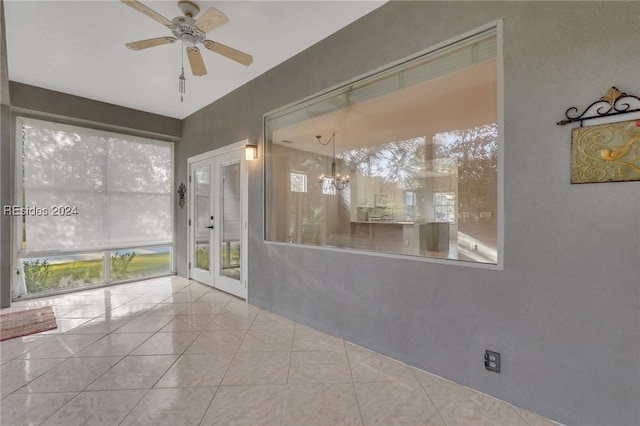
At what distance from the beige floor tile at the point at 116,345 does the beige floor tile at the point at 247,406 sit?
1.20m

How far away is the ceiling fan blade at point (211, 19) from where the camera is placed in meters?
2.06

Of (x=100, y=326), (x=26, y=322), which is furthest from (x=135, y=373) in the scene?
(x=26, y=322)

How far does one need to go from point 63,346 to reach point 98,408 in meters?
1.26

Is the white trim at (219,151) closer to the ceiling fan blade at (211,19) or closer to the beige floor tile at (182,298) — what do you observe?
the ceiling fan blade at (211,19)

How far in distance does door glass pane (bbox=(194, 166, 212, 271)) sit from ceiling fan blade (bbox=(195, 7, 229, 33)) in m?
2.76

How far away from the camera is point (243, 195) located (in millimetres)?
3988

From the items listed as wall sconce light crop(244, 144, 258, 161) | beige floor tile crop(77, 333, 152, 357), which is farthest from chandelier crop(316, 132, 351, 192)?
beige floor tile crop(77, 333, 152, 357)

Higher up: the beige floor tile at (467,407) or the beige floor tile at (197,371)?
the beige floor tile at (467,407)

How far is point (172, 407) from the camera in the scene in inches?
70.4

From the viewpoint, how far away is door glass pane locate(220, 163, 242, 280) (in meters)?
4.15

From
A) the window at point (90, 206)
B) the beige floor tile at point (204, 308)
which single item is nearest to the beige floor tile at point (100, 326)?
the beige floor tile at point (204, 308)

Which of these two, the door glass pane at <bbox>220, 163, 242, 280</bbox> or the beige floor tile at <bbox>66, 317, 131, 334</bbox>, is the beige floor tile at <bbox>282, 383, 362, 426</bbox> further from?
the door glass pane at <bbox>220, 163, 242, 280</bbox>

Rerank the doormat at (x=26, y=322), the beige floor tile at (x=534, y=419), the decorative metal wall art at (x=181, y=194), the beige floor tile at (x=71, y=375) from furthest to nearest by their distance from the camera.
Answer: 1. the decorative metal wall art at (x=181, y=194)
2. the doormat at (x=26, y=322)
3. the beige floor tile at (x=71, y=375)
4. the beige floor tile at (x=534, y=419)

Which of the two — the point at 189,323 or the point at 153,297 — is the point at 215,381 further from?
the point at 153,297
